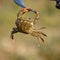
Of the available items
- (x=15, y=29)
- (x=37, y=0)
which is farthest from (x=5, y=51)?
(x=15, y=29)

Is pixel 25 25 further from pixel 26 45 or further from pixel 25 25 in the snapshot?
pixel 26 45

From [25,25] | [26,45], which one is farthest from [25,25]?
[26,45]

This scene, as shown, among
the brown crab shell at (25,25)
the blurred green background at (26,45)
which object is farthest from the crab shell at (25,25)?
the blurred green background at (26,45)

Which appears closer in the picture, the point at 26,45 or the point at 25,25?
the point at 25,25

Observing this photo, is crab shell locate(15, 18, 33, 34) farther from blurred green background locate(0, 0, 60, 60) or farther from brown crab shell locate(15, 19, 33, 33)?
blurred green background locate(0, 0, 60, 60)

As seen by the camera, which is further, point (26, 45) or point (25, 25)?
point (26, 45)

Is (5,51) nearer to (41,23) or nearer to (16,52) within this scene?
(16,52)

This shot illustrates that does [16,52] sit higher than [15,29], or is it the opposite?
[15,29]

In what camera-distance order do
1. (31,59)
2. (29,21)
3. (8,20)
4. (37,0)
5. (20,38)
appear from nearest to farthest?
(29,21) → (31,59) → (20,38) → (8,20) → (37,0)

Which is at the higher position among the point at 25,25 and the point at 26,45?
the point at 25,25

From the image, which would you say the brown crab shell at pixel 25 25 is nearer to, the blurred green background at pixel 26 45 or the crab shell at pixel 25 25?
the crab shell at pixel 25 25

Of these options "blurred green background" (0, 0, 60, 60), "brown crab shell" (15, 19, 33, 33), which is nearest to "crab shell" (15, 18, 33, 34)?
"brown crab shell" (15, 19, 33, 33)
